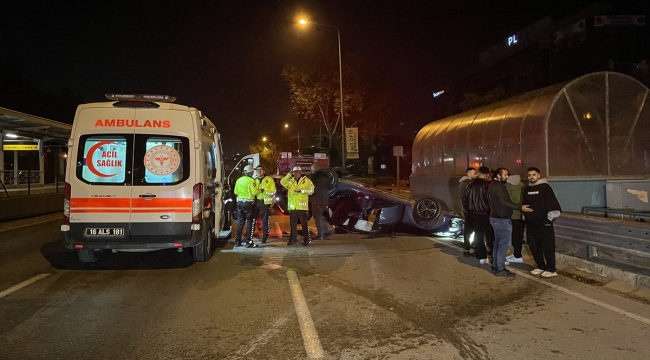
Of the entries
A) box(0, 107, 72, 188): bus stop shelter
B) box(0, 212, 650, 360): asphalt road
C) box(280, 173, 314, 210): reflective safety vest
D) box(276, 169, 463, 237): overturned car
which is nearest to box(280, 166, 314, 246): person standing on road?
box(280, 173, 314, 210): reflective safety vest

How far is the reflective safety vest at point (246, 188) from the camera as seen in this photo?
9766 millimetres

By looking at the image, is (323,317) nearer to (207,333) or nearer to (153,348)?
(207,333)

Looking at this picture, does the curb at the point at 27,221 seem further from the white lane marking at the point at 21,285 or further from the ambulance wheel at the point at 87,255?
the white lane marking at the point at 21,285

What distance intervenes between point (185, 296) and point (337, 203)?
6914 millimetres

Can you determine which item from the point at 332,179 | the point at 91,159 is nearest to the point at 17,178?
the point at 332,179

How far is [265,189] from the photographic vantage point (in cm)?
990

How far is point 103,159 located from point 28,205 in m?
11.4


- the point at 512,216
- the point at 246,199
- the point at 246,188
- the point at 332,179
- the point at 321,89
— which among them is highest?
the point at 321,89

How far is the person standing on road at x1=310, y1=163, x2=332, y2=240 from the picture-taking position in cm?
1073

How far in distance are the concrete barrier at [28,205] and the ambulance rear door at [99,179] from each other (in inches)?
384

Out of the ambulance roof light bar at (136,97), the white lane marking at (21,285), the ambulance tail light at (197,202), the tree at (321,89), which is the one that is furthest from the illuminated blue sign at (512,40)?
the white lane marking at (21,285)

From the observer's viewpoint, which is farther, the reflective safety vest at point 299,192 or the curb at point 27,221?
the curb at point 27,221

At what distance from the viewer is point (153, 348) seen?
4.51 meters

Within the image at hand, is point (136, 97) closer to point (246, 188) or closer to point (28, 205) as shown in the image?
point (246, 188)
